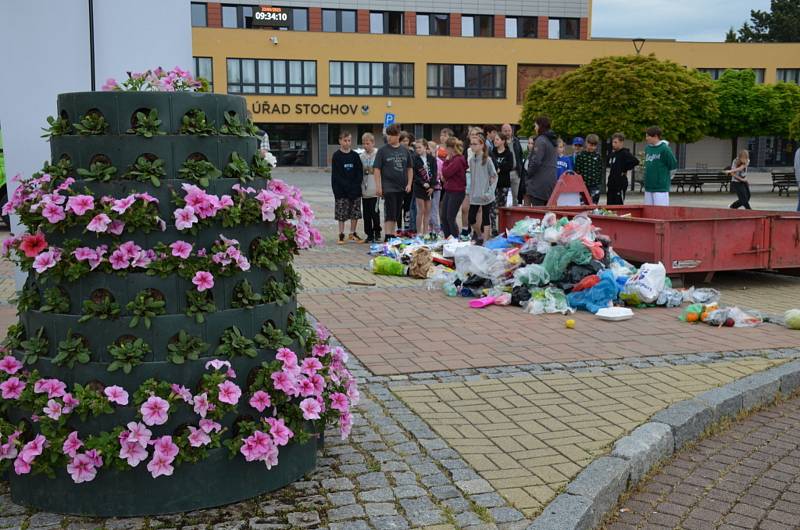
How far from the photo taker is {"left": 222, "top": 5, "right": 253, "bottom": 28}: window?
57125 millimetres

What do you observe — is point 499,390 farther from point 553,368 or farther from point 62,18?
point 62,18

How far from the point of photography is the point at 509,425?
5.02 meters

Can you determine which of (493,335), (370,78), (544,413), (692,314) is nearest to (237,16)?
(370,78)

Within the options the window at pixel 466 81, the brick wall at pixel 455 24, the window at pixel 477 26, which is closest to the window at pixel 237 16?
the window at pixel 466 81

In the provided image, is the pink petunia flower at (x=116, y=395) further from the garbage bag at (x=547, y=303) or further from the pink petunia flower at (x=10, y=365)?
the garbage bag at (x=547, y=303)

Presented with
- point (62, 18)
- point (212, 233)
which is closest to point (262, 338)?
point (212, 233)

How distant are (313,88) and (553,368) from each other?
53.1 metres

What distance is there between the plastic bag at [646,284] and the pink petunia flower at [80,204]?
6718 mm

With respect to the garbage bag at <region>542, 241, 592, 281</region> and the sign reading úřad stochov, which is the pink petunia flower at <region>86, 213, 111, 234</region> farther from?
the sign reading úřad stochov

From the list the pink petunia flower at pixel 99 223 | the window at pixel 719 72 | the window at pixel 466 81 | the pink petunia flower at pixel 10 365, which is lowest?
the pink petunia flower at pixel 10 365

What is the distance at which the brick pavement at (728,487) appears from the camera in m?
4.06

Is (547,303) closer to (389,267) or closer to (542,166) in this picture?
(389,267)

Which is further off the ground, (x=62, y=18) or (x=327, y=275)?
(x=62, y=18)

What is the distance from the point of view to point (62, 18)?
6.18 meters
